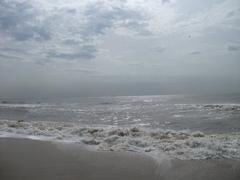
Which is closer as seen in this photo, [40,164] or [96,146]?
[40,164]

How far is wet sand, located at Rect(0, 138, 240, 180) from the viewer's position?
5121mm

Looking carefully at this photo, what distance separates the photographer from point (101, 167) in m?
5.76

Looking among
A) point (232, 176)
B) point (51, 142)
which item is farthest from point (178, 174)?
point (51, 142)

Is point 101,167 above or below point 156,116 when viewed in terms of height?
above

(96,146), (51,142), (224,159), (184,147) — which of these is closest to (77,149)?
(96,146)

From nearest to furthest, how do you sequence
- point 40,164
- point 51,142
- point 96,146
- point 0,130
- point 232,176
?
point 232,176 → point 40,164 → point 96,146 → point 51,142 → point 0,130

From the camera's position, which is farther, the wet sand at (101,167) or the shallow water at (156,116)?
the shallow water at (156,116)

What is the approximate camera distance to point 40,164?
19.7 ft

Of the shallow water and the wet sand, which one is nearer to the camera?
the wet sand

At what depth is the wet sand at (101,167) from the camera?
5121 millimetres

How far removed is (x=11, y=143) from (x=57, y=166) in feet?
11.6

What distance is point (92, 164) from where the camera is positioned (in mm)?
6004

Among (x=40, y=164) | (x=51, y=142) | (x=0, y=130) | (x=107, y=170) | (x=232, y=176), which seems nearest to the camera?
(x=232, y=176)

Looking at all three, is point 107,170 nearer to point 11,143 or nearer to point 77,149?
point 77,149
